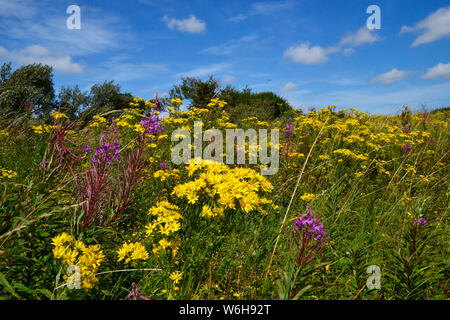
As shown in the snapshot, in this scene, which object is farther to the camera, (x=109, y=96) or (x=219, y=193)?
(x=109, y=96)

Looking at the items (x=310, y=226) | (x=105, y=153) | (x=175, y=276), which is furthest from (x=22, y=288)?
(x=310, y=226)

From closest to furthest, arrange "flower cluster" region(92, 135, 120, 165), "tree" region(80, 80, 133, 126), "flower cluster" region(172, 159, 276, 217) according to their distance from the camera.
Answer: "flower cluster" region(172, 159, 276, 217) < "flower cluster" region(92, 135, 120, 165) < "tree" region(80, 80, 133, 126)

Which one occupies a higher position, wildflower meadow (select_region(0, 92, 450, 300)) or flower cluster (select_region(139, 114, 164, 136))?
flower cluster (select_region(139, 114, 164, 136))

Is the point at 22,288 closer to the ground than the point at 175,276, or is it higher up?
higher up

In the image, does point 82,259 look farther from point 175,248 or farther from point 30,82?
point 30,82

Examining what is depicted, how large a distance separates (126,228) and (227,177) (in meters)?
1.32

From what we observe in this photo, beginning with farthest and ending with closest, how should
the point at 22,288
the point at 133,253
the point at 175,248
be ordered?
the point at 175,248, the point at 133,253, the point at 22,288

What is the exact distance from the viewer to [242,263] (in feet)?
7.15

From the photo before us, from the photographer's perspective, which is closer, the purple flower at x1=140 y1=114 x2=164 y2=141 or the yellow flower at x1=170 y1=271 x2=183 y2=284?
the yellow flower at x1=170 y1=271 x2=183 y2=284

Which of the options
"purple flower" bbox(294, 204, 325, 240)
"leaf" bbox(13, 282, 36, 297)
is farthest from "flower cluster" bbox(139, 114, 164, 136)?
"purple flower" bbox(294, 204, 325, 240)

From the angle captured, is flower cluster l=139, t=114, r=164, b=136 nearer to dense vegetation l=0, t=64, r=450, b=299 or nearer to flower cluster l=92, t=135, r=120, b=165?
flower cluster l=92, t=135, r=120, b=165

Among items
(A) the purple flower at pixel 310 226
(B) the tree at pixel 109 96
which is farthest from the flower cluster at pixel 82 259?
(B) the tree at pixel 109 96

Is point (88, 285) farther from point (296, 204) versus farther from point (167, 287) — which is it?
point (296, 204)

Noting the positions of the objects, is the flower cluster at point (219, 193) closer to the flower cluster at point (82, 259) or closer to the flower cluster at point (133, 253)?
the flower cluster at point (133, 253)
